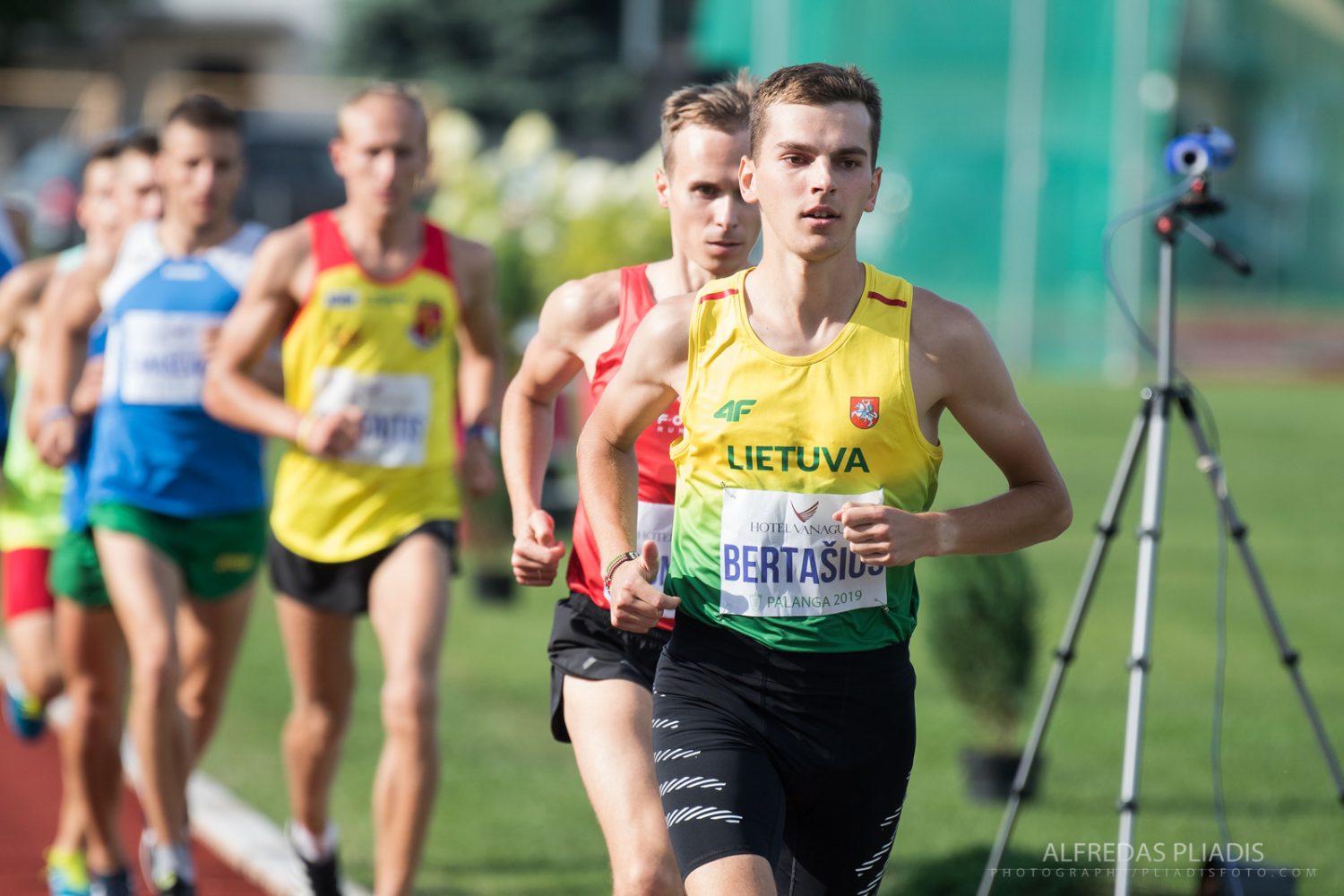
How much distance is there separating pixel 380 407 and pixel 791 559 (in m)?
2.70

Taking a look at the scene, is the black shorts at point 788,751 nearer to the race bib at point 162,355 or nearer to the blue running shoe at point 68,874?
the race bib at point 162,355

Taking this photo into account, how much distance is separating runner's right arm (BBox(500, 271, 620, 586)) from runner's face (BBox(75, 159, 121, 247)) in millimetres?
3024

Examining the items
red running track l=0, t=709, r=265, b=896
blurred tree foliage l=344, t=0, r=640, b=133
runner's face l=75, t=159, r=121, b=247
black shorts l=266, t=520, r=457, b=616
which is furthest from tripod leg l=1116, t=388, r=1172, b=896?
blurred tree foliage l=344, t=0, r=640, b=133

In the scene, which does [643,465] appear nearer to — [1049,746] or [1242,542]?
[1242,542]

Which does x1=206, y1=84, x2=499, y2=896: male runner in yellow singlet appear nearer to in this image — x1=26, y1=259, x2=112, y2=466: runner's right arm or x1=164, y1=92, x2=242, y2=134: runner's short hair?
x1=164, y1=92, x2=242, y2=134: runner's short hair

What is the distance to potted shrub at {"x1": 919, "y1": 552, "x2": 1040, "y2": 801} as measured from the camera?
7746 millimetres

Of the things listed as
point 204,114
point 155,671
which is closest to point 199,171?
point 204,114

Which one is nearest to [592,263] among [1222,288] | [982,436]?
[982,436]

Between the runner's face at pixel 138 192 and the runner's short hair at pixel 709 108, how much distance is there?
3023mm

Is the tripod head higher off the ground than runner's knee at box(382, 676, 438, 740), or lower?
higher

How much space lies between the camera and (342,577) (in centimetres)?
591

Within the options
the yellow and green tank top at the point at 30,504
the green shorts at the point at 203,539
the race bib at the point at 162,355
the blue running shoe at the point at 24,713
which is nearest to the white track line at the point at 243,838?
the blue running shoe at the point at 24,713

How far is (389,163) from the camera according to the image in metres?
5.87

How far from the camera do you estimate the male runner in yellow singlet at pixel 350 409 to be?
5883 millimetres
